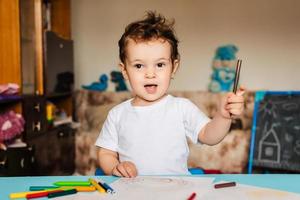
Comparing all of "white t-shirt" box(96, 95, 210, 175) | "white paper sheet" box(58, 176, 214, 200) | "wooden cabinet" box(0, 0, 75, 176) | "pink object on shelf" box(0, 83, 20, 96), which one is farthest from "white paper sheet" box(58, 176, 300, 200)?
"pink object on shelf" box(0, 83, 20, 96)

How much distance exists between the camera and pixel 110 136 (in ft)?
3.45

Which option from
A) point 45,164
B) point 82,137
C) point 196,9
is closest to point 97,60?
point 82,137

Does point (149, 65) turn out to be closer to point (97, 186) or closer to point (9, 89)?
point (97, 186)

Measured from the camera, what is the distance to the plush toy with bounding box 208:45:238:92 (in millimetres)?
2965

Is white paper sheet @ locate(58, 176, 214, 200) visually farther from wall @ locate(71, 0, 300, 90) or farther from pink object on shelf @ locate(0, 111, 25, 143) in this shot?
wall @ locate(71, 0, 300, 90)

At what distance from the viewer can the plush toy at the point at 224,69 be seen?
296 cm

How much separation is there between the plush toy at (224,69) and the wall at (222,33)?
0.32 ft

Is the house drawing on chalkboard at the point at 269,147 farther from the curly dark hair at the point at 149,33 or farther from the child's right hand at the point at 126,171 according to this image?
the child's right hand at the point at 126,171

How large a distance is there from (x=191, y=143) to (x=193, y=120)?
172 centimetres

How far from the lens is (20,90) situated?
2104 mm

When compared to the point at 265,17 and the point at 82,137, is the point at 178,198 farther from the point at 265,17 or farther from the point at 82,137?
the point at 265,17

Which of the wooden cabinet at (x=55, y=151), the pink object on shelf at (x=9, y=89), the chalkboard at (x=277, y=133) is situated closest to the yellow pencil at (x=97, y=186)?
the pink object on shelf at (x=9, y=89)

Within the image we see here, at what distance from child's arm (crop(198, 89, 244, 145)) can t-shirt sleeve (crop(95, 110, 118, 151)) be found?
243mm

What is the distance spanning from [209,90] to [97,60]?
100 centimetres
